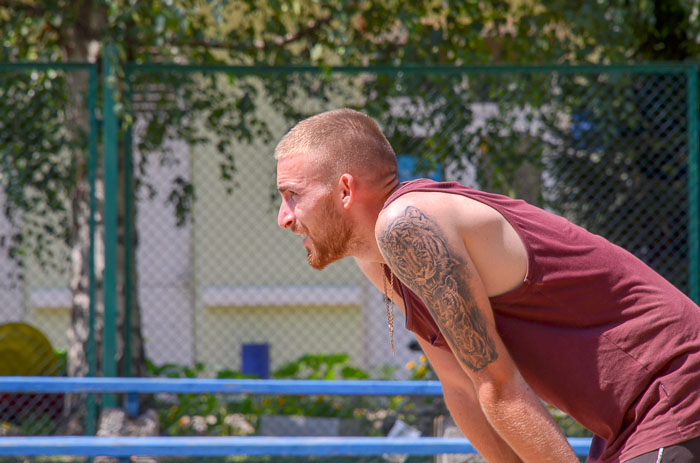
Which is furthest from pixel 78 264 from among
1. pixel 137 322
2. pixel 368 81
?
pixel 368 81

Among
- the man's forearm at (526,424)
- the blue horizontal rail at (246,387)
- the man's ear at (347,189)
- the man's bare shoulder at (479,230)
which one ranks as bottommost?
the blue horizontal rail at (246,387)

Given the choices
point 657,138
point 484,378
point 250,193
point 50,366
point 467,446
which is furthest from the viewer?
point 250,193

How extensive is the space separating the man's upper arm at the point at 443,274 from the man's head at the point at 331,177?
15 centimetres

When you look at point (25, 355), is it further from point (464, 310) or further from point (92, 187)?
point (464, 310)

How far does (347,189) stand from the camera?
5.34 feet

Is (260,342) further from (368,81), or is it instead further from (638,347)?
(638,347)

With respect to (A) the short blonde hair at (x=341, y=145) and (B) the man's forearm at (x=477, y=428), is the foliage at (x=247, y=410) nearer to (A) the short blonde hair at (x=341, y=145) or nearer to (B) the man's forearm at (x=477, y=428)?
(B) the man's forearm at (x=477, y=428)

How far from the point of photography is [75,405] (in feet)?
17.8

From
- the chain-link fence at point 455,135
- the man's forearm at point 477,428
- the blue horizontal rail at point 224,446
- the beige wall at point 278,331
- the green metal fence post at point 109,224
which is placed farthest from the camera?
the beige wall at point 278,331

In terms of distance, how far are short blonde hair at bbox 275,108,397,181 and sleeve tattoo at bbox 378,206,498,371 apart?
0.21 meters

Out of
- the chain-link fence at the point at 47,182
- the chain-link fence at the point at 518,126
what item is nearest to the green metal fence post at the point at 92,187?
the chain-link fence at the point at 47,182

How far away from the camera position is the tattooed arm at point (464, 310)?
1460mm

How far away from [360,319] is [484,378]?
5953 mm

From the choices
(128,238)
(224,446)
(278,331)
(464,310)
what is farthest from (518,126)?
(464,310)
